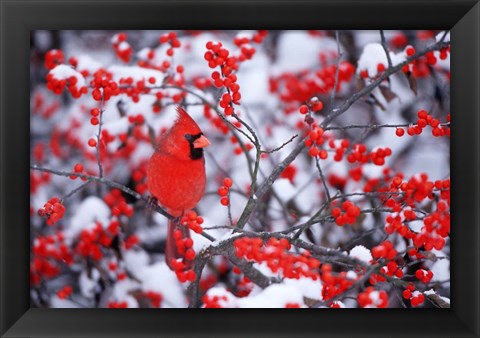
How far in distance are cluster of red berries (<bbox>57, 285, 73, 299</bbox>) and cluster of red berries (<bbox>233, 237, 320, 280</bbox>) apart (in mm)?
657

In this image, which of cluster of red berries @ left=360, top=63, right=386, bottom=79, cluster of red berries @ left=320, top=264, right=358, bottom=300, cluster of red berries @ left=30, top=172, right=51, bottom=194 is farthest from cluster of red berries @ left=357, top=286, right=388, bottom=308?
cluster of red berries @ left=30, top=172, right=51, bottom=194

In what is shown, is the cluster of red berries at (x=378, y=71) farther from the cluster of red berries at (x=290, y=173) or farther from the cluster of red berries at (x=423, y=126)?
the cluster of red berries at (x=290, y=173)

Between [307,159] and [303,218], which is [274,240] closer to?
[303,218]

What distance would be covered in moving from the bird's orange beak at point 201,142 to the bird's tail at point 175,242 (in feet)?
0.74

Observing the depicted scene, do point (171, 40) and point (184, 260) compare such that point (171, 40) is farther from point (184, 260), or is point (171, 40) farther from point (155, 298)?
point (155, 298)

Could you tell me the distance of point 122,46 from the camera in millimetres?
1857

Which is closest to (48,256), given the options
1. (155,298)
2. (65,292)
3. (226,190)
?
(65,292)

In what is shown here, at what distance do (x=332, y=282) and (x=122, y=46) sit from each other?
0.98 metres

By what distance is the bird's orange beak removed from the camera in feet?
5.62

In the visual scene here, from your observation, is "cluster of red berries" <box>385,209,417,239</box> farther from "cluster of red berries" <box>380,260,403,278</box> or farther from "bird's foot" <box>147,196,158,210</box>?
"bird's foot" <box>147,196,158,210</box>
